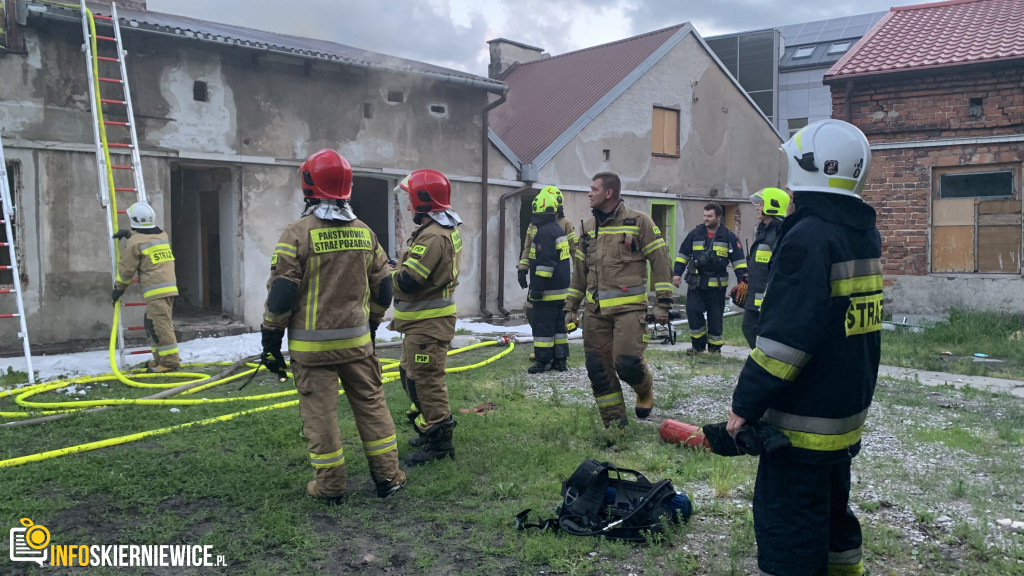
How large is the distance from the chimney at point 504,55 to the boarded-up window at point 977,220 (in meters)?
12.4

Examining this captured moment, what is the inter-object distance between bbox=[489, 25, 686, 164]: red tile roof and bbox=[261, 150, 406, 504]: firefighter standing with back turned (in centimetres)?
1056

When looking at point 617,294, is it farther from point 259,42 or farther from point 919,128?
point 919,128

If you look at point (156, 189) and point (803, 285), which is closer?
point (803, 285)

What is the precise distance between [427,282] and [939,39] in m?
11.9

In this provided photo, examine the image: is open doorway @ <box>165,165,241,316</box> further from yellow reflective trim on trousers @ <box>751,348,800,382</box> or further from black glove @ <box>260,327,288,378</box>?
yellow reflective trim on trousers @ <box>751,348,800,382</box>

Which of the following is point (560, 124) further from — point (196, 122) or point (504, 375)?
point (504, 375)

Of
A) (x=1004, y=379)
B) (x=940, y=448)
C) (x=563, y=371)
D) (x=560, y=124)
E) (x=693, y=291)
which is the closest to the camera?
(x=940, y=448)

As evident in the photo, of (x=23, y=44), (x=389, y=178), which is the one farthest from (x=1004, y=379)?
(x=23, y=44)

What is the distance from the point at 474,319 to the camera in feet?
44.2

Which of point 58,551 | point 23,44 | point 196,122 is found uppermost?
point 23,44

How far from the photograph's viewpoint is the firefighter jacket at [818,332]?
2.52m

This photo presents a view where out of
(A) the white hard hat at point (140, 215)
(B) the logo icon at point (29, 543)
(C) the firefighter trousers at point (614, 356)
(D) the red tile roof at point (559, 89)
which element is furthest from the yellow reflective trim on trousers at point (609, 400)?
(D) the red tile roof at point (559, 89)

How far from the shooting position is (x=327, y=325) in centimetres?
425

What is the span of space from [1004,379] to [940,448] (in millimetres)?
3595
